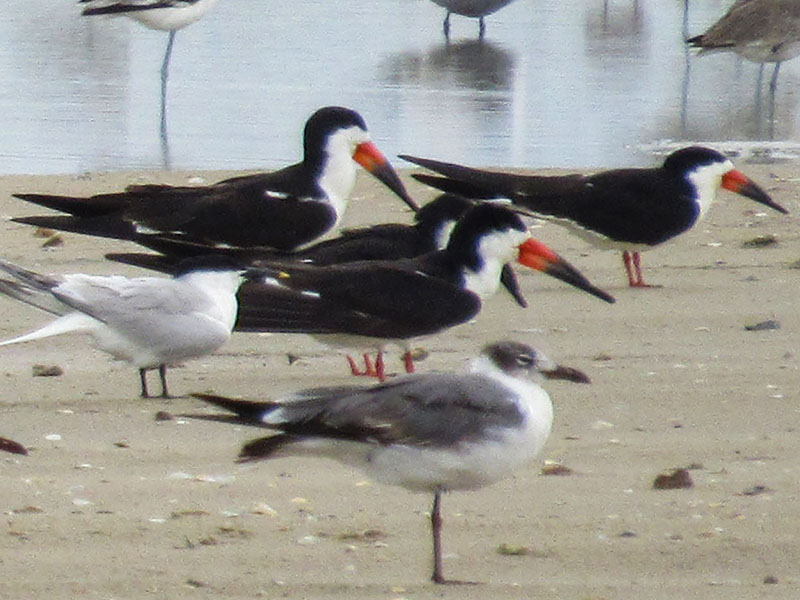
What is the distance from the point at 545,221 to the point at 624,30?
9845mm

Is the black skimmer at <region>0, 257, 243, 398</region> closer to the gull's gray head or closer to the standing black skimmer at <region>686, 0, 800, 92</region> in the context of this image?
the gull's gray head

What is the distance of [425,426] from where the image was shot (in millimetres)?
4375

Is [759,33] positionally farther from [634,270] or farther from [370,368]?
[370,368]

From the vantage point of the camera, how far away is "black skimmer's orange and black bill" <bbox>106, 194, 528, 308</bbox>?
6.99 metres

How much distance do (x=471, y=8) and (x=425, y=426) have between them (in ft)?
45.2

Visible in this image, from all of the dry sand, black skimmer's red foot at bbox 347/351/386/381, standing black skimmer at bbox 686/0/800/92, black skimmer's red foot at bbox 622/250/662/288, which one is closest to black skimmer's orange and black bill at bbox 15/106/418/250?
the dry sand

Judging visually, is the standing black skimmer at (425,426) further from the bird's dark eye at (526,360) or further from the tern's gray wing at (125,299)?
the tern's gray wing at (125,299)

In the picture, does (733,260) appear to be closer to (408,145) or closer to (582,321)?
(582,321)

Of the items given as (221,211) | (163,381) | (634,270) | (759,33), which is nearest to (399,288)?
(163,381)

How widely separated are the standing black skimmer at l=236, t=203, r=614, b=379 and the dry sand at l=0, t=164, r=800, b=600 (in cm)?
27

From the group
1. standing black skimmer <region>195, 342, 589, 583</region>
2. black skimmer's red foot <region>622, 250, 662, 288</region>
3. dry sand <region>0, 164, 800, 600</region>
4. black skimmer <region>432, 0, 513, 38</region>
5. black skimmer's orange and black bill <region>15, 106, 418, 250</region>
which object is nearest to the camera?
standing black skimmer <region>195, 342, 589, 583</region>

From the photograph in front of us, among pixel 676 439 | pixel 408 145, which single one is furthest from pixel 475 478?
pixel 408 145

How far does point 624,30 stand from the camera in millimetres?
18391

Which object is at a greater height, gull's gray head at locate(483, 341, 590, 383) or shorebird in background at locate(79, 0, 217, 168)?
gull's gray head at locate(483, 341, 590, 383)
